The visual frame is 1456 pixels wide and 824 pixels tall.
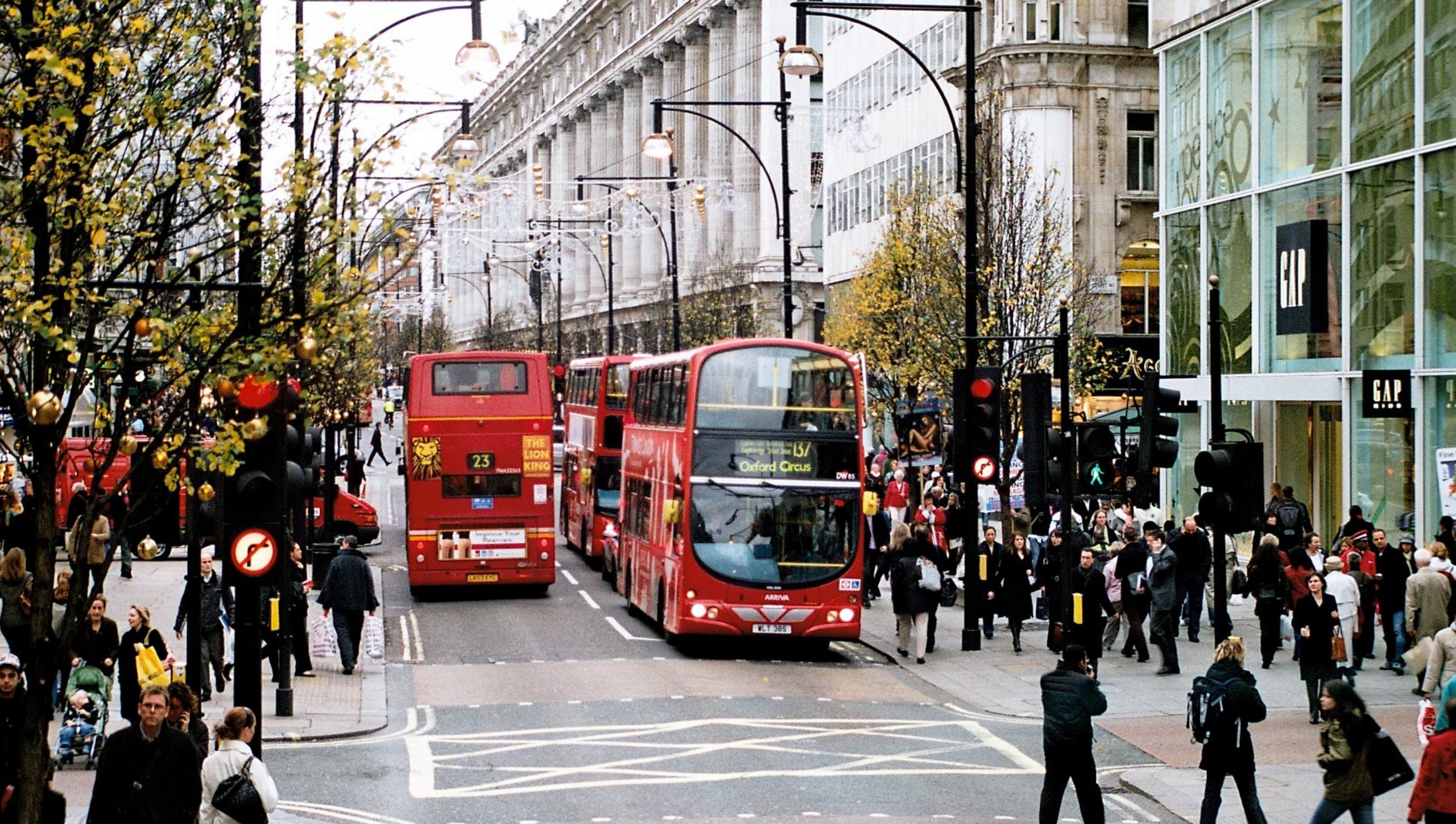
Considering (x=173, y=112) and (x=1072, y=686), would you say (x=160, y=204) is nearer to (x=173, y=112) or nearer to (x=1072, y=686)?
(x=173, y=112)

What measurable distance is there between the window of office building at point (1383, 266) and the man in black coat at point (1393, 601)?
804 centimetres

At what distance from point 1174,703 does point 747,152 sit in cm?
6039

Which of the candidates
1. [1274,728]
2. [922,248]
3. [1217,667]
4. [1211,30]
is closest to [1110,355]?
[922,248]

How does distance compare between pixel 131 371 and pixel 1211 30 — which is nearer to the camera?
pixel 131 371

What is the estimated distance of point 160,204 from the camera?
39.6 feet

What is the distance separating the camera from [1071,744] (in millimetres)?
14211

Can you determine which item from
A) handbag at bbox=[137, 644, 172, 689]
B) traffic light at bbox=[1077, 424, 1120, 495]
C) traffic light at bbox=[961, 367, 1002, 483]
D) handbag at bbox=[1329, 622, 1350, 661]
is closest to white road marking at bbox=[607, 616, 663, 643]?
traffic light at bbox=[961, 367, 1002, 483]

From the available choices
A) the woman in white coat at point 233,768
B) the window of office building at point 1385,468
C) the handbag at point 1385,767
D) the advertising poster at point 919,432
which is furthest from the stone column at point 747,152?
the woman in white coat at point 233,768

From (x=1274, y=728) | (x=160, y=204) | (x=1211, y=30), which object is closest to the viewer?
(x=160, y=204)

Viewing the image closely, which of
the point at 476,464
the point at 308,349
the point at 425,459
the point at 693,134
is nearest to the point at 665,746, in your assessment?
the point at 308,349

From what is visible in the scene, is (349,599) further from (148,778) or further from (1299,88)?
(1299,88)

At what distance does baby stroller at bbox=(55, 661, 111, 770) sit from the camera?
17.4 metres

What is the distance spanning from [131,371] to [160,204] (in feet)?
3.73

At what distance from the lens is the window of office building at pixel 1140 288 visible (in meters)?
52.8
